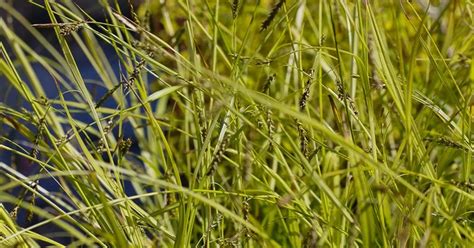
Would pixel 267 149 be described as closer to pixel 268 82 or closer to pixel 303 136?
pixel 268 82

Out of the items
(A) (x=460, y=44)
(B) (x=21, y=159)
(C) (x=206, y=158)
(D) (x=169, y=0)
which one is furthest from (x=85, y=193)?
(D) (x=169, y=0)

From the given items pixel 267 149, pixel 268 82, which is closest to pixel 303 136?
pixel 268 82

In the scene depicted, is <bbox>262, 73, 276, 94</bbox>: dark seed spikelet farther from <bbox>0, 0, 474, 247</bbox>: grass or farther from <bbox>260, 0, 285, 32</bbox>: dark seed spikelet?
<bbox>260, 0, 285, 32</bbox>: dark seed spikelet

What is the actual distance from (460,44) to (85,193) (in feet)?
3.45

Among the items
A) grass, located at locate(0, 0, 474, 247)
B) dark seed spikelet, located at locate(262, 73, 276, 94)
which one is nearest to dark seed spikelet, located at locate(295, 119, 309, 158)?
grass, located at locate(0, 0, 474, 247)

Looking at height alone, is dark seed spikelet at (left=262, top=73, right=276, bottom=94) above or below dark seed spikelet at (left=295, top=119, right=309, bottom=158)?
above

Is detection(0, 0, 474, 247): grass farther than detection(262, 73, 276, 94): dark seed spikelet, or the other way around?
detection(262, 73, 276, 94): dark seed spikelet

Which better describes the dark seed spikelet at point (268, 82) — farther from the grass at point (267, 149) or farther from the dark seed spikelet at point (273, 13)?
the dark seed spikelet at point (273, 13)

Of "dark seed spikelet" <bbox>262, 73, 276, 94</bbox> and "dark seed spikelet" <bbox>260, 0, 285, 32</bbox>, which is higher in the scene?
"dark seed spikelet" <bbox>260, 0, 285, 32</bbox>

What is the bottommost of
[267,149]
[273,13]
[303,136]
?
[267,149]

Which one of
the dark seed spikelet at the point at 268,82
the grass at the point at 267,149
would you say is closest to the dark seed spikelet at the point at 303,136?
the grass at the point at 267,149

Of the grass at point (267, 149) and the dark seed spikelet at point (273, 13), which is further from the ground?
the dark seed spikelet at point (273, 13)

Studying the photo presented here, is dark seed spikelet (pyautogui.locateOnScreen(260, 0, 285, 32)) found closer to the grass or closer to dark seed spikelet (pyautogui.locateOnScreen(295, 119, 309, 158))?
the grass

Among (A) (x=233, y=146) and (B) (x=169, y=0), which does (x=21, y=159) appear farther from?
(A) (x=233, y=146)
